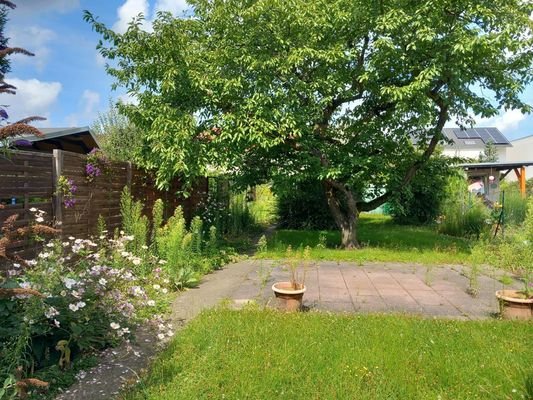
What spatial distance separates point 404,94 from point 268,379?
19.7 ft

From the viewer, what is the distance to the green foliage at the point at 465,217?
12.2 m

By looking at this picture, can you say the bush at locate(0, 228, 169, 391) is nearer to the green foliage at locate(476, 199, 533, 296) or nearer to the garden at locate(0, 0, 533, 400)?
the garden at locate(0, 0, 533, 400)

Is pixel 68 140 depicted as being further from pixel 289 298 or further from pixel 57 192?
pixel 289 298

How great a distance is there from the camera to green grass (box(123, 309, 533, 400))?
314 cm

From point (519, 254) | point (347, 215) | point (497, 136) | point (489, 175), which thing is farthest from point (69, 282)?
point (497, 136)

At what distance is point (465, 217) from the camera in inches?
498

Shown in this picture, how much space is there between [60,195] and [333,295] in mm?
3789

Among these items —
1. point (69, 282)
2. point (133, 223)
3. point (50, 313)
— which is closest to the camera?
point (50, 313)

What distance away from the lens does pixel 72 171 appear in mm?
5836

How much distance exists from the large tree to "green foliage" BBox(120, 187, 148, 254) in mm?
1011

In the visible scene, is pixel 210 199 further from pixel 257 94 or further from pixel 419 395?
pixel 419 395

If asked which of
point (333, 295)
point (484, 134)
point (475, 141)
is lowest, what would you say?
point (333, 295)

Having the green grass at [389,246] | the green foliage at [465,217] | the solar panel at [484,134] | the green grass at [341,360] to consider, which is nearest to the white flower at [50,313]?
the green grass at [341,360]

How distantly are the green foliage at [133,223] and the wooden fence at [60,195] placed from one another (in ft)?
0.62
